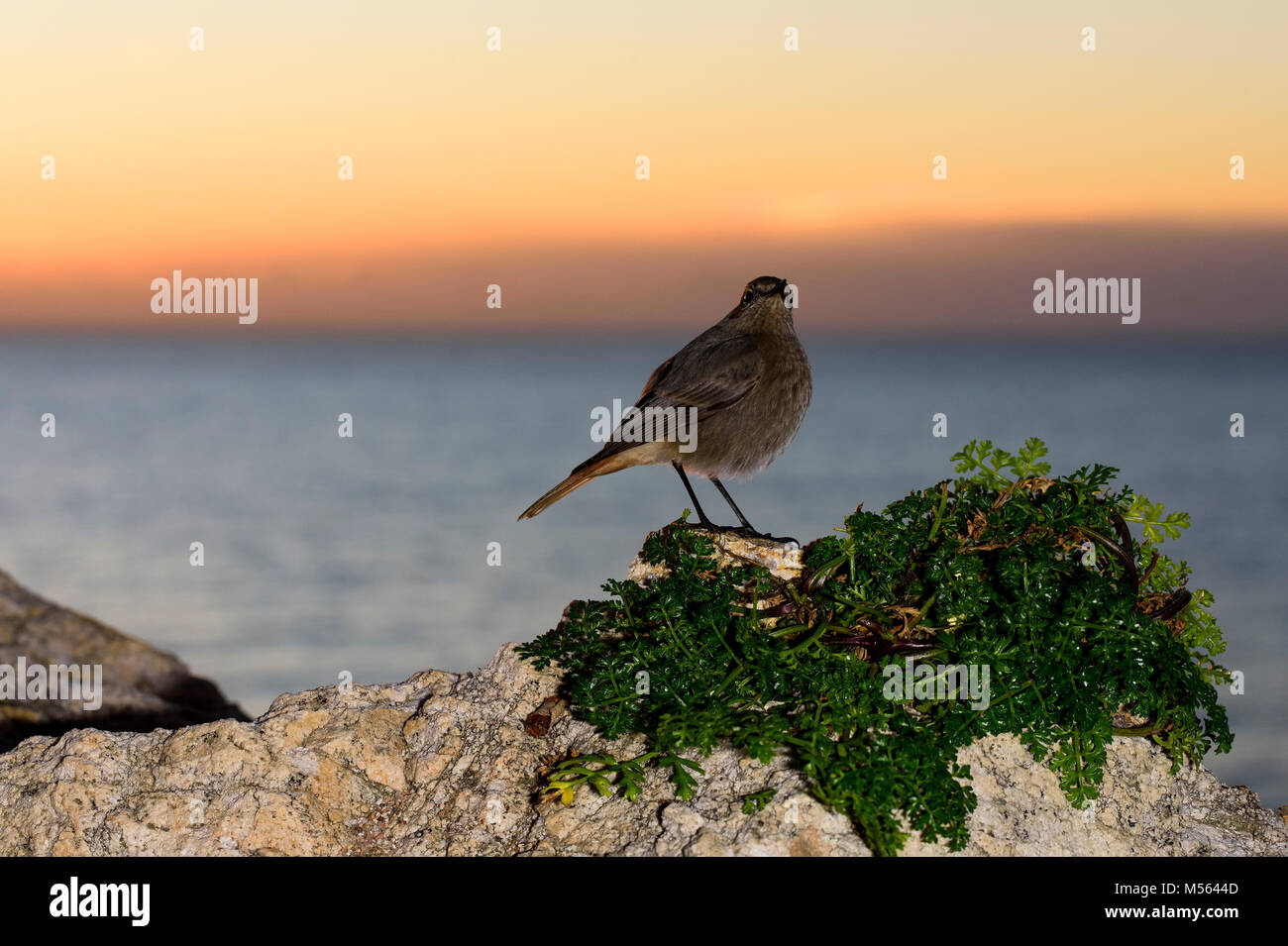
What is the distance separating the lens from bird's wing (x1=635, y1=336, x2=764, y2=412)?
23.7ft

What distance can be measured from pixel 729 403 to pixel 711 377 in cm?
20

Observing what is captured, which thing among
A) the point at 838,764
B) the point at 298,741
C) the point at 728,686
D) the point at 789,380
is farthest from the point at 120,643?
the point at 838,764

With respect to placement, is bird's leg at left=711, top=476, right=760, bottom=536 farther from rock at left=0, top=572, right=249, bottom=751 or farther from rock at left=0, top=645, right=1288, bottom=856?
rock at left=0, top=572, right=249, bottom=751

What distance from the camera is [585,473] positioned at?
6703 mm

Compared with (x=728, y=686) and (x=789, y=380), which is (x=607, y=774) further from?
(x=789, y=380)

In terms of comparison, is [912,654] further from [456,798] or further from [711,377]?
[711,377]

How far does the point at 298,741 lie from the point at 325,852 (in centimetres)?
58

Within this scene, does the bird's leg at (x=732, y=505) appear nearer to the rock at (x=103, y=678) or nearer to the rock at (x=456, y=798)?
the rock at (x=456, y=798)

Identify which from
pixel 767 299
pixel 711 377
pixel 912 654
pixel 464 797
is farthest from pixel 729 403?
pixel 464 797

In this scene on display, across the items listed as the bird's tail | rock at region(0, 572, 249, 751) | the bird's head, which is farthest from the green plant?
rock at region(0, 572, 249, 751)

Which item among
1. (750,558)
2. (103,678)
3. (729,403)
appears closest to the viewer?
(750,558)

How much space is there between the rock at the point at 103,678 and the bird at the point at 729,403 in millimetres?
3519

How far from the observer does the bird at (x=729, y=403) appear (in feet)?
23.6

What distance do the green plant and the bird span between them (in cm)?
232
